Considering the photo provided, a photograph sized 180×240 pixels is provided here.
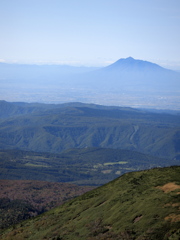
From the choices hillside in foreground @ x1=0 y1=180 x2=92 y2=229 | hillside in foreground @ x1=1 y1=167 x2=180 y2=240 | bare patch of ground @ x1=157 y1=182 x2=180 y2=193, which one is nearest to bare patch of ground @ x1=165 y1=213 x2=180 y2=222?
hillside in foreground @ x1=1 y1=167 x2=180 y2=240

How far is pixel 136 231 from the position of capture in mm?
49125

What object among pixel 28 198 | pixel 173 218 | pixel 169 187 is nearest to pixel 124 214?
pixel 169 187

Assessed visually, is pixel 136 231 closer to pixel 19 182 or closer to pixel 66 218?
pixel 66 218

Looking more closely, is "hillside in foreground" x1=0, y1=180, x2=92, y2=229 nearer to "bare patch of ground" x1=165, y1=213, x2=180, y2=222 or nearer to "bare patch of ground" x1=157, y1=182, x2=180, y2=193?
"bare patch of ground" x1=157, y1=182, x2=180, y2=193

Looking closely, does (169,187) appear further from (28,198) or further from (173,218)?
(28,198)

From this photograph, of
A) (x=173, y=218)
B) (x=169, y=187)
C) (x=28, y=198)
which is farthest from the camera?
(x=28, y=198)

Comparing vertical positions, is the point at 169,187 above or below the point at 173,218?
above

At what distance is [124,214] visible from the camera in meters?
56.8

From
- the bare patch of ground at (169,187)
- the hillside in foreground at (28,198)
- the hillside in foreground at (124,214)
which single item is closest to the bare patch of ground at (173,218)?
the hillside in foreground at (124,214)

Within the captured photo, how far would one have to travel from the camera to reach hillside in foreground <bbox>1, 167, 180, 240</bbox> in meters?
48.8

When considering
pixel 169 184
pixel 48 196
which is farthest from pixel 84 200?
pixel 48 196

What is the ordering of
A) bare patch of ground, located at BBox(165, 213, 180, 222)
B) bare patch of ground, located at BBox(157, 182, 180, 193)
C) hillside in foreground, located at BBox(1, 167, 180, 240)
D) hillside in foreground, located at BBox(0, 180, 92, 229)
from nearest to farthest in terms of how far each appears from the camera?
bare patch of ground, located at BBox(165, 213, 180, 222), hillside in foreground, located at BBox(1, 167, 180, 240), bare patch of ground, located at BBox(157, 182, 180, 193), hillside in foreground, located at BBox(0, 180, 92, 229)

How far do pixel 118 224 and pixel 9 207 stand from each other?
78220mm

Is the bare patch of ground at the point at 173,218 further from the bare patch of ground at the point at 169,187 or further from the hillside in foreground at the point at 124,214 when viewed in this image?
the bare patch of ground at the point at 169,187
